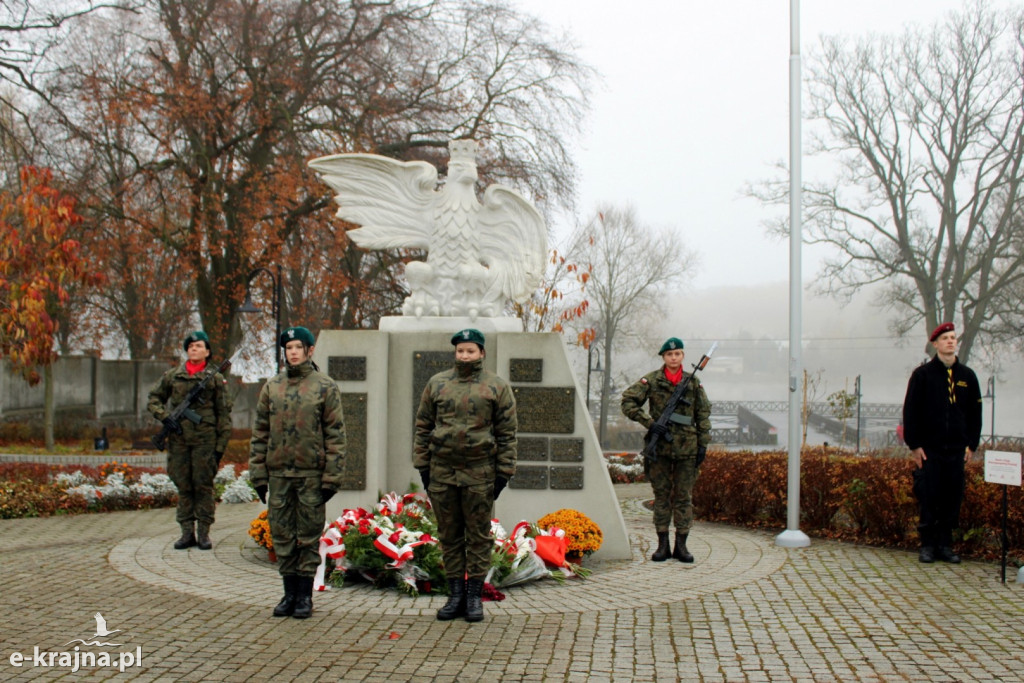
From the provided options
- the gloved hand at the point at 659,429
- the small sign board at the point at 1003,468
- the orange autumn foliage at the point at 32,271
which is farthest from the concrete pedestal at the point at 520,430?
the orange autumn foliage at the point at 32,271

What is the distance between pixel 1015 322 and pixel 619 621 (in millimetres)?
26689

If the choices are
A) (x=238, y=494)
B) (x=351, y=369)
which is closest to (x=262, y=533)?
(x=351, y=369)

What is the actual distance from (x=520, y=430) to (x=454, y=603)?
238cm

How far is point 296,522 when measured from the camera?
19.4ft

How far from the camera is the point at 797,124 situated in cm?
879

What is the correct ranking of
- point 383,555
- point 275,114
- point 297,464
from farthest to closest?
1. point 275,114
2. point 383,555
3. point 297,464

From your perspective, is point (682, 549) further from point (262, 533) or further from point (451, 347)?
point (262, 533)

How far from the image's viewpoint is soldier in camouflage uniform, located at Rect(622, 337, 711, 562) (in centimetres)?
752

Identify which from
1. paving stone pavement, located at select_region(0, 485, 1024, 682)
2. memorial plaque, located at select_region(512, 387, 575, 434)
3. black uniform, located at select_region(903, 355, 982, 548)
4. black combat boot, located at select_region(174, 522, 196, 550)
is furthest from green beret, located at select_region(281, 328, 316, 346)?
black uniform, located at select_region(903, 355, 982, 548)

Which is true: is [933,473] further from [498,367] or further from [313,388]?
[313,388]

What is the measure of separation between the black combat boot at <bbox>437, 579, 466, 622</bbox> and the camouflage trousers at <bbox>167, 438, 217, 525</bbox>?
310 centimetres

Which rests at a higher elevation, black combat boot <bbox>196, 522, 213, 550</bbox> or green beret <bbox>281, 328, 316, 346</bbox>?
green beret <bbox>281, 328, 316, 346</bbox>

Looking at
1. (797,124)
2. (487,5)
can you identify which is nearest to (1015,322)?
(487,5)

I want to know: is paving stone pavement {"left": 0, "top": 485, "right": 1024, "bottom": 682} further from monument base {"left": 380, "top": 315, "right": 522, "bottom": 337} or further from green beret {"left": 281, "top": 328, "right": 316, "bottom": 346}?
monument base {"left": 380, "top": 315, "right": 522, "bottom": 337}
